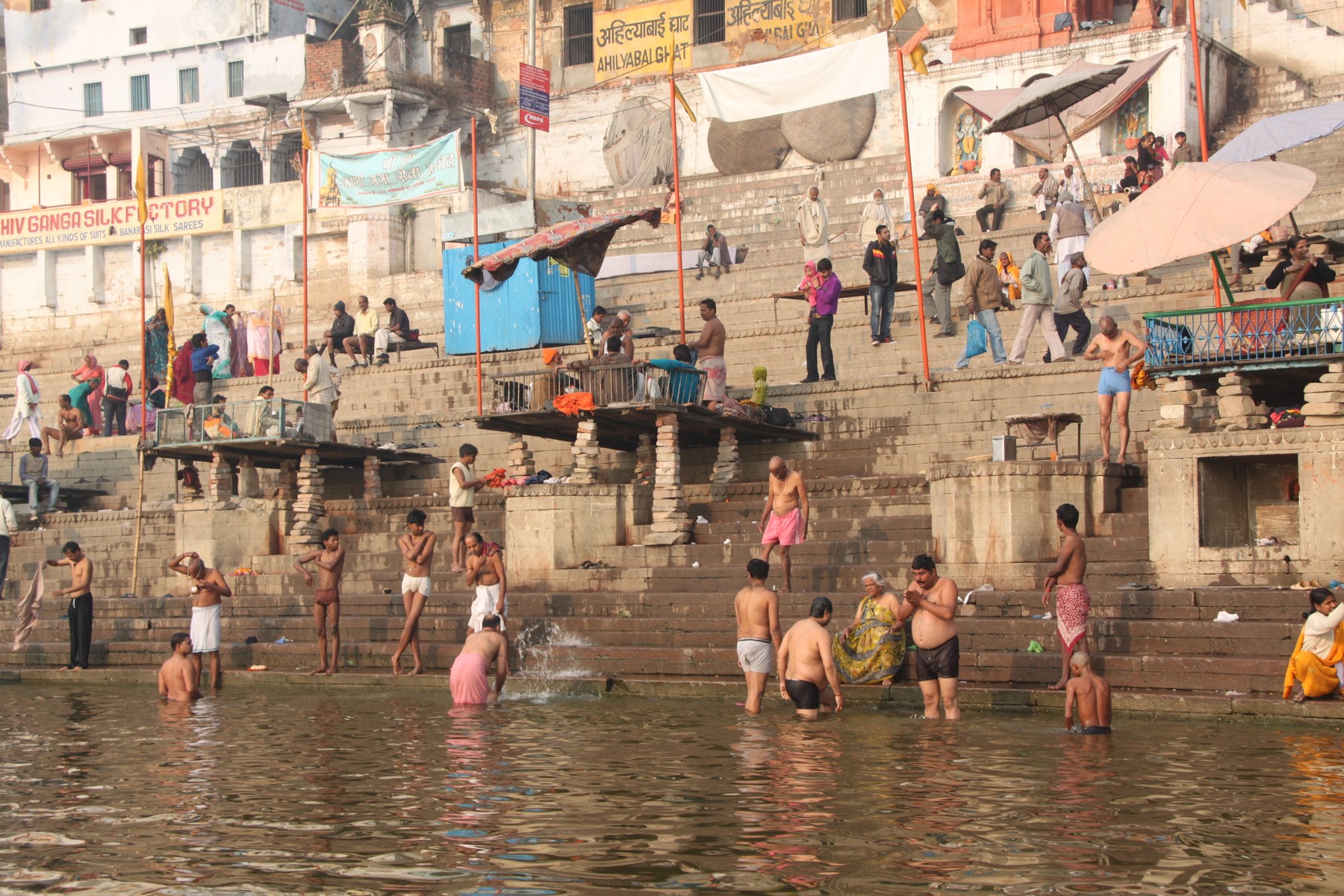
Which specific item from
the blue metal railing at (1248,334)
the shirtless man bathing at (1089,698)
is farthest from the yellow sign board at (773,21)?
the shirtless man bathing at (1089,698)

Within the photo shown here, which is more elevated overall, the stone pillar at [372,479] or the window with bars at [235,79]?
the window with bars at [235,79]

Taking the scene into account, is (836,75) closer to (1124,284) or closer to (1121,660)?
(1124,284)

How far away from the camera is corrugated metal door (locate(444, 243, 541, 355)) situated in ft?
72.4

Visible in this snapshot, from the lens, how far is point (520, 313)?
872 inches

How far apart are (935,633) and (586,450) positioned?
5.92 meters

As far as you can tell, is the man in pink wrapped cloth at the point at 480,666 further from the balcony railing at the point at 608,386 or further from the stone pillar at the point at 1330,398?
the stone pillar at the point at 1330,398

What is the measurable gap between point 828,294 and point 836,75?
119 inches

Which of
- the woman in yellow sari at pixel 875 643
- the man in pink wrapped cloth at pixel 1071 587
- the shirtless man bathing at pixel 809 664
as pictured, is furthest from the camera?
the woman in yellow sari at pixel 875 643

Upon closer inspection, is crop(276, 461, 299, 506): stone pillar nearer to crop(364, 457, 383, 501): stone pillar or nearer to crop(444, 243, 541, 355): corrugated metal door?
crop(364, 457, 383, 501): stone pillar

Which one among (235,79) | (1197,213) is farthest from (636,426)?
(235,79)

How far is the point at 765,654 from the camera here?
1084 centimetres

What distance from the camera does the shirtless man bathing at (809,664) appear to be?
10.4m

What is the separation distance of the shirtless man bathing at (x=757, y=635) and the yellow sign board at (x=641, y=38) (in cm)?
2078

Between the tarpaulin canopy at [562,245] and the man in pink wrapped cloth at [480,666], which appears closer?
the man in pink wrapped cloth at [480,666]
